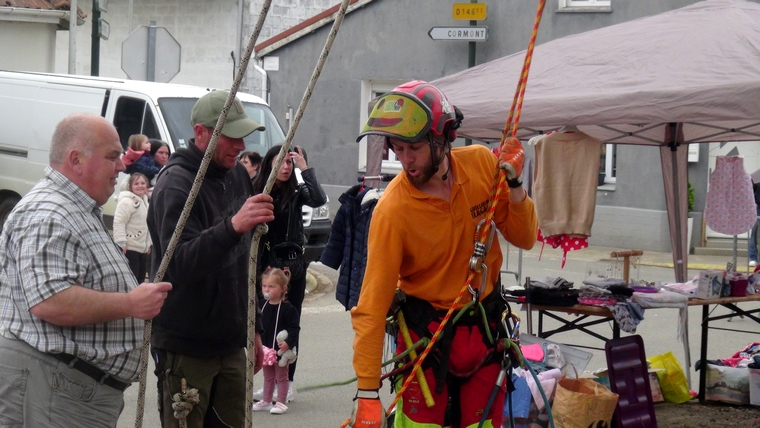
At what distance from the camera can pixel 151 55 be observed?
44.1 feet

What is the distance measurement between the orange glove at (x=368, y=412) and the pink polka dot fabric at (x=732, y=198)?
564cm

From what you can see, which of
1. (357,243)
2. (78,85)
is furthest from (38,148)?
(357,243)

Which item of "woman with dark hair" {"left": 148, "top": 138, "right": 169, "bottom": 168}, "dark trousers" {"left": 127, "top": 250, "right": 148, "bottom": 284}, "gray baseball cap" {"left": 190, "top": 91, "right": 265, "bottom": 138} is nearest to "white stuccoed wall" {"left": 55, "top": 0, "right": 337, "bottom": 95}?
"woman with dark hair" {"left": 148, "top": 138, "right": 169, "bottom": 168}

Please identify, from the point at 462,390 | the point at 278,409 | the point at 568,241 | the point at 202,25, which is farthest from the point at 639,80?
the point at 202,25

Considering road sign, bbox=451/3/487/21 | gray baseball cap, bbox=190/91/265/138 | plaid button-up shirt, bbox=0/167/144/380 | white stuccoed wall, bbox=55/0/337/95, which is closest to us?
plaid button-up shirt, bbox=0/167/144/380

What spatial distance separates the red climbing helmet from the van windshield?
8.27 meters

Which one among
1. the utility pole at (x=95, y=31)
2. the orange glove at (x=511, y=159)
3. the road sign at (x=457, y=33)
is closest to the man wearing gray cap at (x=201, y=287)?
the orange glove at (x=511, y=159)

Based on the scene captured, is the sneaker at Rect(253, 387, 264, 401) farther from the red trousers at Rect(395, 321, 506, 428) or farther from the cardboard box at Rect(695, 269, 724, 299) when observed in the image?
the red trousers at Rect(395, 321, 506, 428)

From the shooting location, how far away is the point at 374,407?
338 centimetres

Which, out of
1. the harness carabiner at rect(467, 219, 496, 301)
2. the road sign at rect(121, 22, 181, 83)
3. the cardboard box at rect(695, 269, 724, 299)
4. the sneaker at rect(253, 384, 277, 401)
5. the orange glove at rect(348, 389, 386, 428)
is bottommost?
the sneaker at rect(253, 384, 277, 401)

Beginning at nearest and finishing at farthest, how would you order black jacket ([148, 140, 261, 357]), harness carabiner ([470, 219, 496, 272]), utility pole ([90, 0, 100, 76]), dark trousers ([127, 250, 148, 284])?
harness carabiner ([470, 219, 496, 272]) → black jacket ([148, 140, 261, 357]) → dark trousers ([127, 250, 148, 284]) → utility pole ([90, 0, 100, 76])

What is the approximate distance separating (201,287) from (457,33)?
33.4ft

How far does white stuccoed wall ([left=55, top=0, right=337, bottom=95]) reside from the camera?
25703 millimetres

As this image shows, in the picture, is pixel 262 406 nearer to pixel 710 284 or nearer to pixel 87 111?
pixel 710 284
